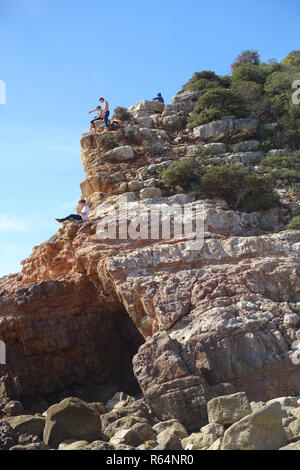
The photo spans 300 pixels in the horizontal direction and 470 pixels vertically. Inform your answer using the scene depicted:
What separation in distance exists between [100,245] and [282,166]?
892 cm

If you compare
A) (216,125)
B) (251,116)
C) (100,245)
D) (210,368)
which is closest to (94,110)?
(216,125)

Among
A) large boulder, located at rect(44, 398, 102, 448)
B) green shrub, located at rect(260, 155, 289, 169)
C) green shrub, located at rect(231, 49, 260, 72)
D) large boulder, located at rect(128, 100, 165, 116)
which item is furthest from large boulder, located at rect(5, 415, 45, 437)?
green shrub, located at rect(231, 49, 260, 72)

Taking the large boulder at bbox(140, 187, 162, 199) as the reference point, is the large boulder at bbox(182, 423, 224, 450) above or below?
below

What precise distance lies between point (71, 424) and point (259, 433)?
14.7 ft

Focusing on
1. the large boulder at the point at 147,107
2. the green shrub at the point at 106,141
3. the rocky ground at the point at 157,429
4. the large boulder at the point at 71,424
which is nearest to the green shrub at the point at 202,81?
the large boulder at the point at 147,107

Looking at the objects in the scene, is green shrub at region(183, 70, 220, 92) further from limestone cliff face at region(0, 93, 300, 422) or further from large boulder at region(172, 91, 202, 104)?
limestone cliff face at region(0, 93, 300, 422)

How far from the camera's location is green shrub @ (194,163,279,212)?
720 inches

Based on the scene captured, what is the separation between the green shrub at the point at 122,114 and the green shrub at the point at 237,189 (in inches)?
274

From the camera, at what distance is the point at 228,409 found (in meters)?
10.4

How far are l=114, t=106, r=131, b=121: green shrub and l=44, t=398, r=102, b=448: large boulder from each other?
1569cm

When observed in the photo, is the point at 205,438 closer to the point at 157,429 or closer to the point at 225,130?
the point at 157,429

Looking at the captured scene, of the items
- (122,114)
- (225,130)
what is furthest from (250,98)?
(122,114)

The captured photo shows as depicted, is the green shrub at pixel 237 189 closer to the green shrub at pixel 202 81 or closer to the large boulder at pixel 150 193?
the large boulder at pixel 150 193

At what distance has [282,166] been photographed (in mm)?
20625
